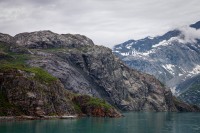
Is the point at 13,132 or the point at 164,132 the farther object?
the point at 164,132

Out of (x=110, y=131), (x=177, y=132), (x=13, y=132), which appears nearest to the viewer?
(x=13, y=132)

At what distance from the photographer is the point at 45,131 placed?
168000mm

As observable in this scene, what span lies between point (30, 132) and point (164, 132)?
72.3 meters

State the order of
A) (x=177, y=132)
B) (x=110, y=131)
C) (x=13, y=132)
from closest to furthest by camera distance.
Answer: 1. (x=13, y=132)
2. (x=110, y=131)
3. (x=177, y=132)

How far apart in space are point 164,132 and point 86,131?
1665 inches

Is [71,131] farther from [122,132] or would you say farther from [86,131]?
[122,132]

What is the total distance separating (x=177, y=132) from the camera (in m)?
200

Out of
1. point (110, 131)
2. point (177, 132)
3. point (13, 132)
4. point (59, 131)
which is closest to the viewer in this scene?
point (13, 132)

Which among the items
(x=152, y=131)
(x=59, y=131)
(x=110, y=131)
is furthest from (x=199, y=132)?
(x=59, y=131)

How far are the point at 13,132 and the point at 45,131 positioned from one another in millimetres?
15112

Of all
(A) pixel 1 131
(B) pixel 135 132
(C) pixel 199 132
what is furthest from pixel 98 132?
(C) pixel 199 132

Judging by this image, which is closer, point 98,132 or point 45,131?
point 45,131

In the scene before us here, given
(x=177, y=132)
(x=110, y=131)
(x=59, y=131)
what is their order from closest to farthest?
(x=59, y=131) → (x=110, y=131) → (x=177, y=132)

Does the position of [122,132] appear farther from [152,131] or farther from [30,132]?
[30,132]
